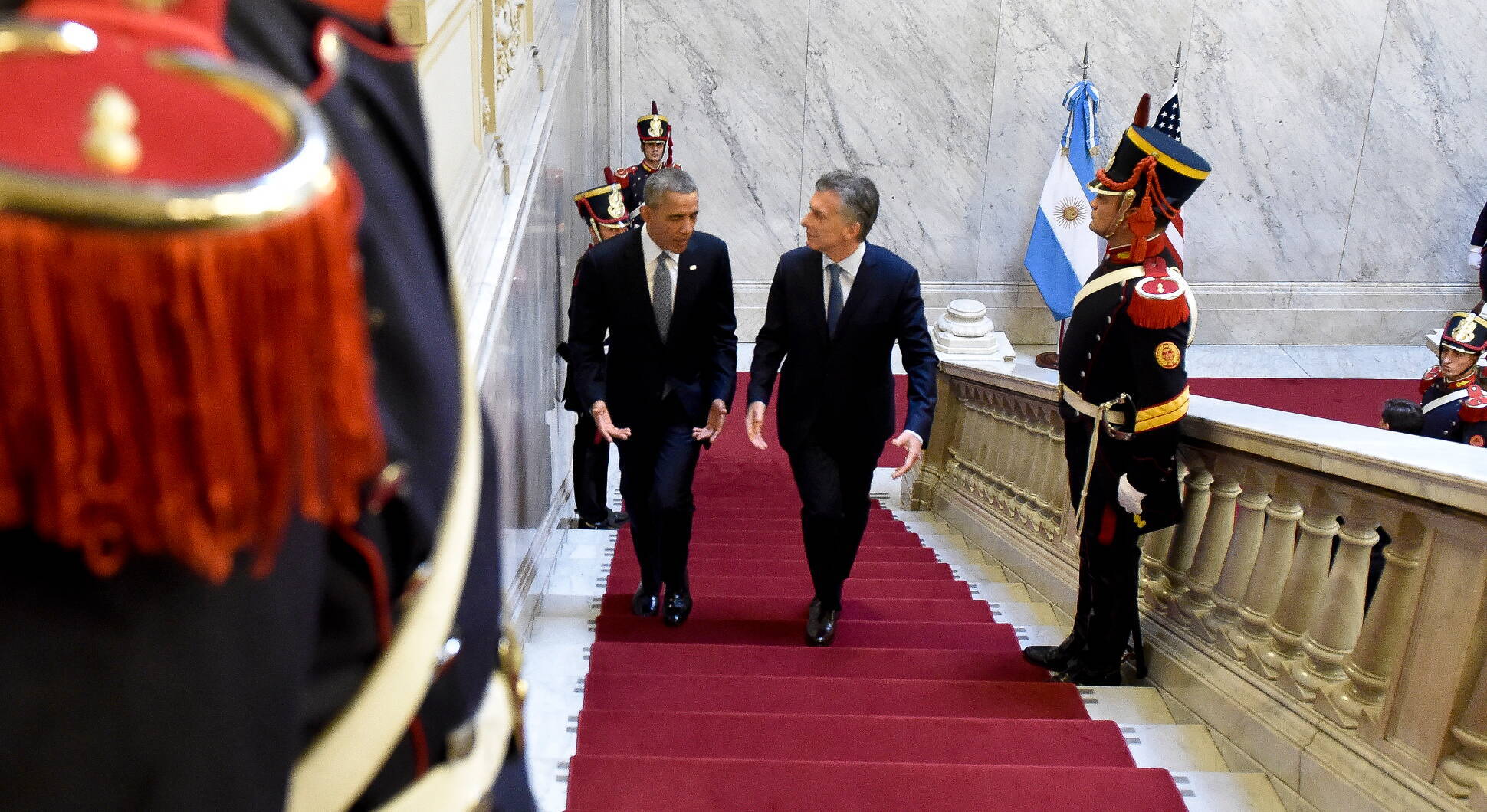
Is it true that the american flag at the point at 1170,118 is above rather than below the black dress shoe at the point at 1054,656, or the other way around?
above

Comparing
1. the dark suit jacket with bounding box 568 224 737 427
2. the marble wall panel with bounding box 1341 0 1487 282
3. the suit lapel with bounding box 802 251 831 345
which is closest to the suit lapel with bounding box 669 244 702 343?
the dark suit jacket with bounding box 568 224 737 427

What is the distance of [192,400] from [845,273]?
3143 mm

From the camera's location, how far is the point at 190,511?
1.60 ft

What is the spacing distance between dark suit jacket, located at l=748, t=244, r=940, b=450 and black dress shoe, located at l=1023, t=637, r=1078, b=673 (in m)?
0.72

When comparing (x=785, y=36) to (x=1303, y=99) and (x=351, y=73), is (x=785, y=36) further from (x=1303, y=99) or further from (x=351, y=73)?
(x=351, y=73)

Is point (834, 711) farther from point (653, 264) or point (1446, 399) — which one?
point (1446, 399)

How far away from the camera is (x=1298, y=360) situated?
947cm

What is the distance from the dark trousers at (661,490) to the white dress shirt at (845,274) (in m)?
0.62

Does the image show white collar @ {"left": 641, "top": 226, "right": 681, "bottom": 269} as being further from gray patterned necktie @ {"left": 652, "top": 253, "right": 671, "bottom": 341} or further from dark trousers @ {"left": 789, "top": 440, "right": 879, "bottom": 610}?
dark trousers @ {"left": 789, "top": 440, "right": 879, "bottom": 610}

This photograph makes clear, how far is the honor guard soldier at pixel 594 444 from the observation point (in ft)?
16.1

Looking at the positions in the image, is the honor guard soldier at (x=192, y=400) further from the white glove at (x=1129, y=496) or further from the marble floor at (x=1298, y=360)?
the marble floor at (x=1298, y=360)

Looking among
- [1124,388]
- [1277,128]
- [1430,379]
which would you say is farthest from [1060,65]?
[1124,388]

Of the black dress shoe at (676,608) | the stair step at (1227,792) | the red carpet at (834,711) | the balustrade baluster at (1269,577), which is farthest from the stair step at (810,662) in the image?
the stair step at (1227,792)

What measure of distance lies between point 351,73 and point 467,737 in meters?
0.47
